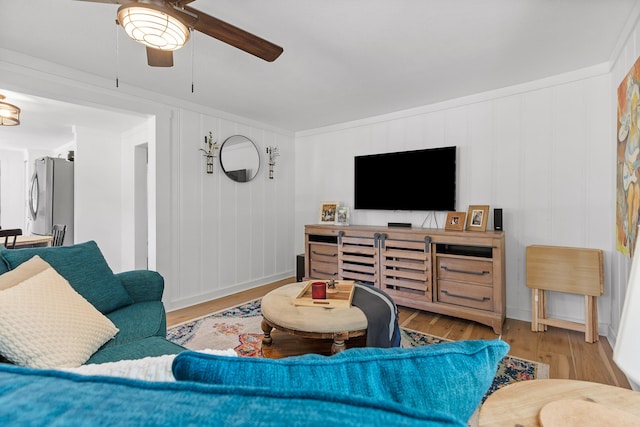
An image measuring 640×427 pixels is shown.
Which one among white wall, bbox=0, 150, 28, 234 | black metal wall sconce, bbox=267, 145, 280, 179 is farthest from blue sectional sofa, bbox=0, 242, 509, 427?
white wall, bbox=0, 150, 28, 234

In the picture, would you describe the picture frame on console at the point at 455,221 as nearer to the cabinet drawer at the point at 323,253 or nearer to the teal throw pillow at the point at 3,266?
the cabinet drawer at the point at 323,253

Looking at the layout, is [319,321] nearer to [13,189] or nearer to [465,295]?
[465,295]

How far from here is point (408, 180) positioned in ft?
11.9

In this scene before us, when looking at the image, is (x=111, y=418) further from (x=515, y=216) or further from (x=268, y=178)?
(x=268, y=178)

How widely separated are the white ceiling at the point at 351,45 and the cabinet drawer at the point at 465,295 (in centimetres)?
192

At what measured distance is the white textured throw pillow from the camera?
1105mm

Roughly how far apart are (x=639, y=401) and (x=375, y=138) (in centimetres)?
356

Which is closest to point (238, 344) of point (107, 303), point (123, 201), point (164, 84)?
point (107, 303)

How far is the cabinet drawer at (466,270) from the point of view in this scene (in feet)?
9.13

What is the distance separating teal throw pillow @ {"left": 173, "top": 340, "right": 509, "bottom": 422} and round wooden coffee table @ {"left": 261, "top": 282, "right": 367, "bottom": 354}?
4.30ft

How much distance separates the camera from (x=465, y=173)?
3.36 meters

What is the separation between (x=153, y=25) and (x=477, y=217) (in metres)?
3.02

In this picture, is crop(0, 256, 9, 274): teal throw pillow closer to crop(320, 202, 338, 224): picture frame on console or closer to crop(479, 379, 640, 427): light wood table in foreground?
crop(479, 379, 640, 427): light wood table in foreground

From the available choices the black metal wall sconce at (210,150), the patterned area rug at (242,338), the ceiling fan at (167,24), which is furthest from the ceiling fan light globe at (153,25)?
the black metal wall sconce at (210,150)
